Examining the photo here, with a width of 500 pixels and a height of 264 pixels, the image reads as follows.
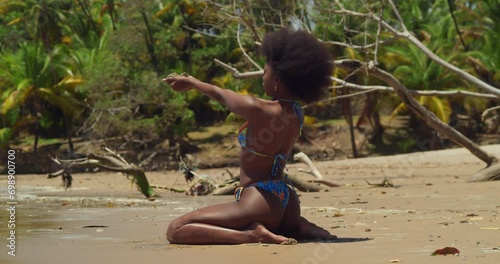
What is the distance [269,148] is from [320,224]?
1.86m

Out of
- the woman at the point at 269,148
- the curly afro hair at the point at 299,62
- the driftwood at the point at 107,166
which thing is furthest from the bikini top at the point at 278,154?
the driftwood at the point at 107,166

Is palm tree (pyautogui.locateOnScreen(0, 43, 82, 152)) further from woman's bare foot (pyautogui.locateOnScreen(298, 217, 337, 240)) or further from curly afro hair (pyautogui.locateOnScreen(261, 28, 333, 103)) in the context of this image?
woman's bare foot (pyautogui.locateOnScreen(298, 217, 337, 240))

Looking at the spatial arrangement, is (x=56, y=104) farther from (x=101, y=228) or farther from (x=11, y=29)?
(x=101, y=228)

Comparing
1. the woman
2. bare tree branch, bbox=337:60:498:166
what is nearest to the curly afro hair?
the woman

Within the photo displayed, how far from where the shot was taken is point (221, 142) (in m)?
38.5

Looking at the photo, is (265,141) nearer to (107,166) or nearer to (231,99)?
(231,99)

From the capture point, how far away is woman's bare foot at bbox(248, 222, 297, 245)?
5.77 m

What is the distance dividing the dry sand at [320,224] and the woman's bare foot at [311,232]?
111 millimetres

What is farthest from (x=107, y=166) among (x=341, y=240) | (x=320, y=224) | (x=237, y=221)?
(x=341, y=240)

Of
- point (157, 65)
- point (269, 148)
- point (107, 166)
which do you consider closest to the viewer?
point (269, 148)

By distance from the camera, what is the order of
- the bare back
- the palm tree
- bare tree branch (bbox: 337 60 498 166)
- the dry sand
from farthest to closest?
the palm tree → bare tree branch (bbox: 337 60 498 166) → the bare back → the dry sand

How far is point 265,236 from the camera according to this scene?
19.1ft

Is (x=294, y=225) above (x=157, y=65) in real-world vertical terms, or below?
above

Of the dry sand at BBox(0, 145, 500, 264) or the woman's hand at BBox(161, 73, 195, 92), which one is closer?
the dry sand at BBox(0, 145, 500, 264)
